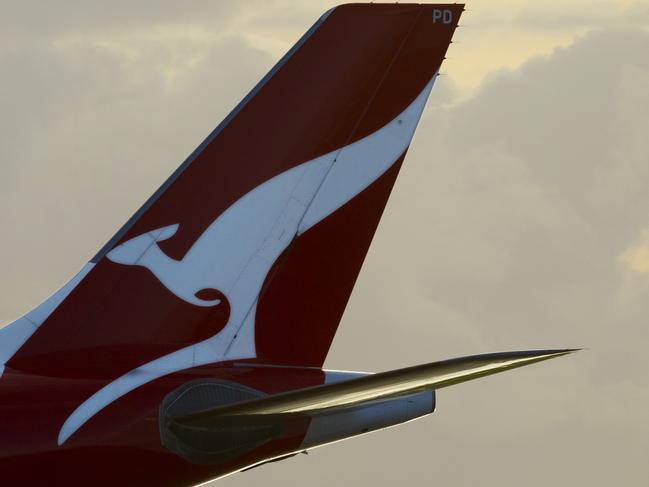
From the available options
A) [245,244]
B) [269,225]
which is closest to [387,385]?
[245,244]

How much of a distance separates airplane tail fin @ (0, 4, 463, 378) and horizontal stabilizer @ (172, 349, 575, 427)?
112 inches

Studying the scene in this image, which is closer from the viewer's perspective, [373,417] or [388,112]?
[373,417]

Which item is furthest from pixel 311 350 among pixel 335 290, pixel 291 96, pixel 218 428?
pixel 291 96

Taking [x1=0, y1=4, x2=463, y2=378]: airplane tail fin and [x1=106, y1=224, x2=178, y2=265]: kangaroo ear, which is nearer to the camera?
[x1=0, y1=4, x2=463, y2=378]: airplane tail fin

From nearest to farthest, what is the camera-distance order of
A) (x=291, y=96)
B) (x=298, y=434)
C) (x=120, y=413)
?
(x=120, y=413), (x=298, y=434), (x=291, y=96)

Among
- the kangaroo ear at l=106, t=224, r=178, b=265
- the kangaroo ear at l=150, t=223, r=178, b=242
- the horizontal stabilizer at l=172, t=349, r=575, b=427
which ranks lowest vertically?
the horizontal stabilizer at l=172, t=349, r=575, b=427

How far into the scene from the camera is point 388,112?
22.8 m

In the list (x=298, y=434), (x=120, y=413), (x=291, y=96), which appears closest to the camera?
(x=120, y=413)

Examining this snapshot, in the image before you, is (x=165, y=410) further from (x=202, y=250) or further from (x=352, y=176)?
(x=352, y=176)

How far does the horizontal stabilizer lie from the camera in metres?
15.9

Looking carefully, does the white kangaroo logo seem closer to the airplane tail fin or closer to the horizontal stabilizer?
the airplane tail fin

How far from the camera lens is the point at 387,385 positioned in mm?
16562

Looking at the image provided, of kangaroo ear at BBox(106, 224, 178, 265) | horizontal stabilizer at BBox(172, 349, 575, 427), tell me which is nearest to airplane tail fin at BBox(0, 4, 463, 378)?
kangaroo ear at BBox(106, 224, 178, 265)

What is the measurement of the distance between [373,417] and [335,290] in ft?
7.13
